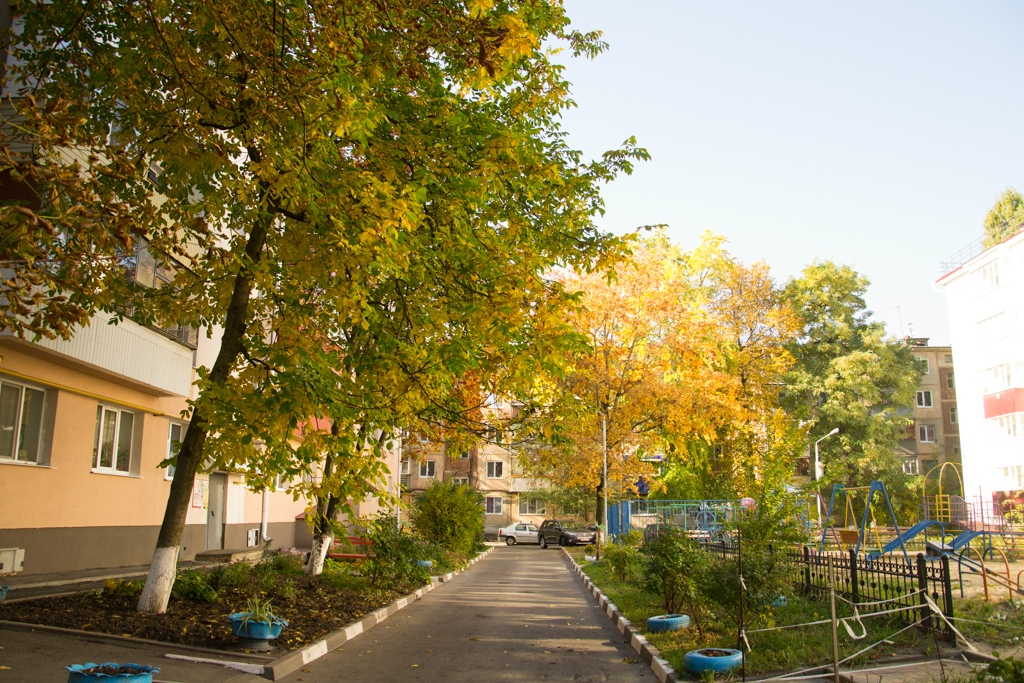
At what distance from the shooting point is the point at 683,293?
33.4 meters

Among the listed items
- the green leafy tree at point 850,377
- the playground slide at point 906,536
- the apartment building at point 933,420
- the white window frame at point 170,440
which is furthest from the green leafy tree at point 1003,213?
the white window frame at point 170,440

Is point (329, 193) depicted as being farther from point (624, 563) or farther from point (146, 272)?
point (624, 563)

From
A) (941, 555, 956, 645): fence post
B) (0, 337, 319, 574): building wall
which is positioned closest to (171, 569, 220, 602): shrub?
(0, 337, 319, 574): building wall

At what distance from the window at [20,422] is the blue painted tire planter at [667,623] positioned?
11322 millimetres

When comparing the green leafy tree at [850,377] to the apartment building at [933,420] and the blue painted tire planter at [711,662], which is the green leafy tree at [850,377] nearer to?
the apartment building at [933,420]

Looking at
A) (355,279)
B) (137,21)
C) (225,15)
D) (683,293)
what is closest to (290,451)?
(355,279)

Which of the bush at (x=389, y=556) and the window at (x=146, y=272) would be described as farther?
the window at (x=146, y=272)

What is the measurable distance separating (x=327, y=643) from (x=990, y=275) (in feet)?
142

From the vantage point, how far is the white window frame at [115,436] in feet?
52.0

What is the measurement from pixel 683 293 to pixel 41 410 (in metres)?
25.9

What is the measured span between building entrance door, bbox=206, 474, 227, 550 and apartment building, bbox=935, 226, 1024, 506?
35288mm

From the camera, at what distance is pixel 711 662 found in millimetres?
7660

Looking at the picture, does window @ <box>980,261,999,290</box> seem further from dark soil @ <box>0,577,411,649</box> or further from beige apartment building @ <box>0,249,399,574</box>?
dark soil @ <box>0,577,411,649</box>

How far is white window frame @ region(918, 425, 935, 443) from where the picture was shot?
6225cm
